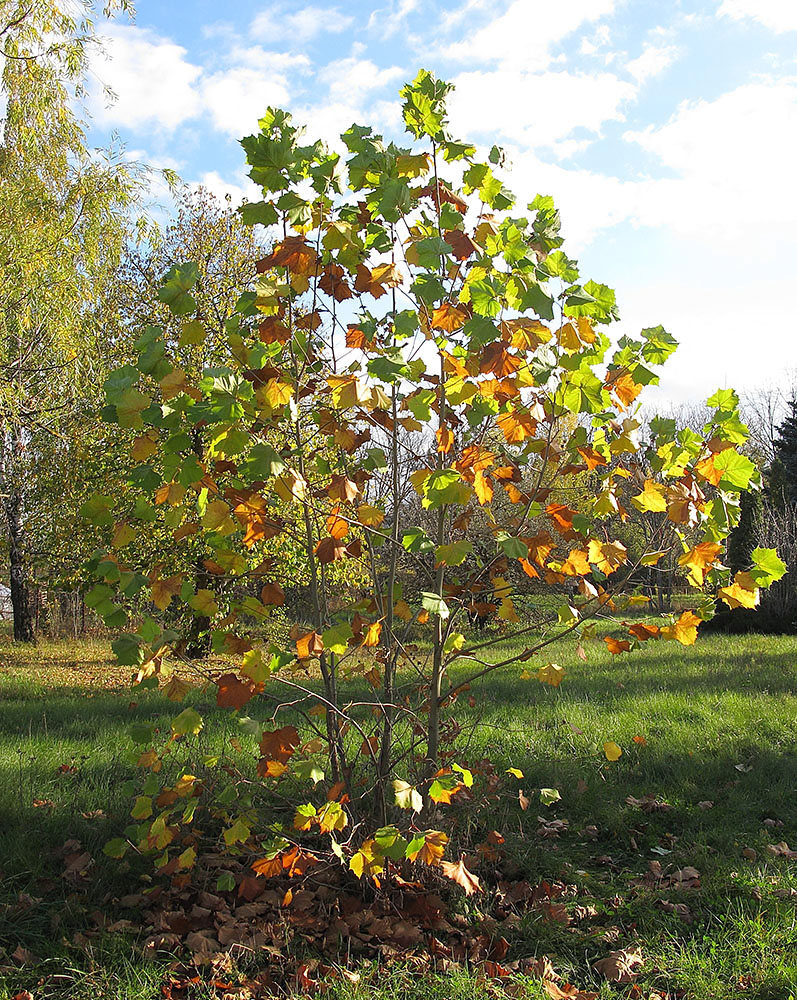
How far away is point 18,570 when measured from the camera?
568 inches

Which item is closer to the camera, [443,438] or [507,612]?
[443,438]

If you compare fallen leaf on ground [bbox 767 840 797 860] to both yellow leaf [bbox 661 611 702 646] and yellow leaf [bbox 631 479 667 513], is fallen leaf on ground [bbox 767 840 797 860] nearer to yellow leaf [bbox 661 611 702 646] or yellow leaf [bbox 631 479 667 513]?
yellow leaf [bbox 661 611 702 646]

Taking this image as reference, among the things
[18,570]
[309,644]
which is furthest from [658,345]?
[18,570]

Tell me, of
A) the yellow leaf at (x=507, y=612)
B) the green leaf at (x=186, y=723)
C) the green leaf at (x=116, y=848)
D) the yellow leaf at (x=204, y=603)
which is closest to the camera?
the green leaf at (x=186, y=723)

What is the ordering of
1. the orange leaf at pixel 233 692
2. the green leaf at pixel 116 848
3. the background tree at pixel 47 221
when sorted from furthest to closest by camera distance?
the background tree at pixel 47 221 < the green leaf at pixel 116 848 < the orange leaf at pixel 233 692

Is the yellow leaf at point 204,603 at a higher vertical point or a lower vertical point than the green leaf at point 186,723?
higher

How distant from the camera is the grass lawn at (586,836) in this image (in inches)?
99.1

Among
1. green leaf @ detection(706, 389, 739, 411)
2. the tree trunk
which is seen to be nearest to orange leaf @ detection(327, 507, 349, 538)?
green leaf @ detection(706, 389, 739, 411)

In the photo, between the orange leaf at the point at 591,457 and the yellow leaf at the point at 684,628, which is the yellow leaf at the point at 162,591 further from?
the yellow leaf at the point at 684,628

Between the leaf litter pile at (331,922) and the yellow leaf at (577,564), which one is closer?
the leaf litter pile at (331,922)

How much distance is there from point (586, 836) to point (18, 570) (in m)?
13.5

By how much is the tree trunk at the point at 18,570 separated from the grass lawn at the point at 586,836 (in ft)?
27.1

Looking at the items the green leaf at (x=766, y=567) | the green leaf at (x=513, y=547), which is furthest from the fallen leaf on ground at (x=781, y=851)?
the green leaf at (x=513, y=547)

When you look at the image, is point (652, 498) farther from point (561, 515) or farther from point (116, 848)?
point (116, 848)
